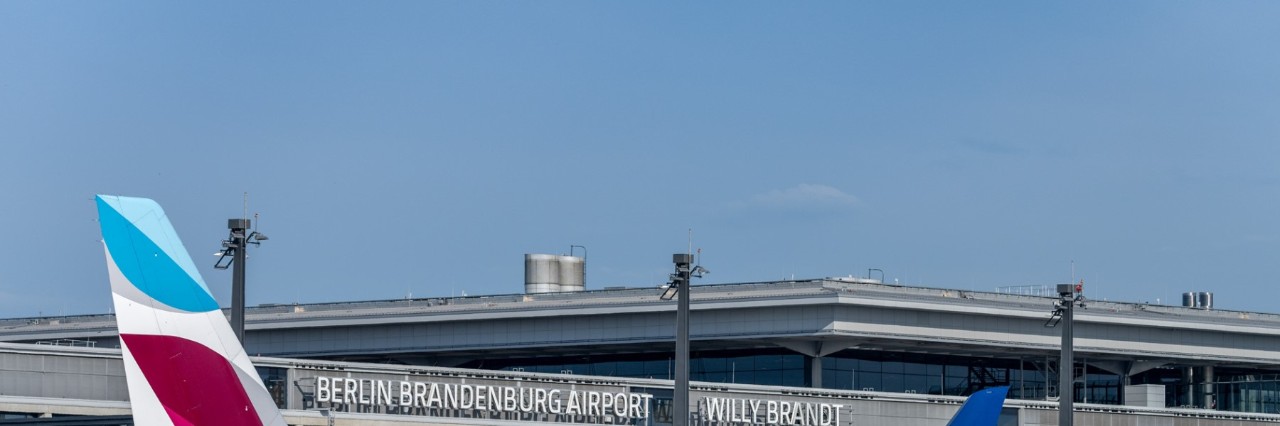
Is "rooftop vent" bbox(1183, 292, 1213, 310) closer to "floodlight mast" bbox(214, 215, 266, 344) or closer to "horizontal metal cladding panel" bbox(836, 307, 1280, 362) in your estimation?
"horizontal metal cladding panel" bbox(836, 307, 1280, 362)

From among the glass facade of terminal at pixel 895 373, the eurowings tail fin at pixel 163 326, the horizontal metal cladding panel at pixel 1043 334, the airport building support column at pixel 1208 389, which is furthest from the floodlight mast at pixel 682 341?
the airport building support column at pixel 1208 389

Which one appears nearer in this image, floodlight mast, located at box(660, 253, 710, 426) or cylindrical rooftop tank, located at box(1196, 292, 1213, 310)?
floodlight mast, located at box(660, 253, 710, 426)

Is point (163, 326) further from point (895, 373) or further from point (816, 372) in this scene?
point (895, 373)

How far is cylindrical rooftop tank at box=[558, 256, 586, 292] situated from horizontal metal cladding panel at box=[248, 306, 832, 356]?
7.05 metres

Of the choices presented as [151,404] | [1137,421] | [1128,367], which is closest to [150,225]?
[151,404]

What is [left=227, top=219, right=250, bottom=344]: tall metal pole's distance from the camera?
52031 millimetres

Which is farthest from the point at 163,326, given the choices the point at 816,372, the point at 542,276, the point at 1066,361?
the point at 542,276

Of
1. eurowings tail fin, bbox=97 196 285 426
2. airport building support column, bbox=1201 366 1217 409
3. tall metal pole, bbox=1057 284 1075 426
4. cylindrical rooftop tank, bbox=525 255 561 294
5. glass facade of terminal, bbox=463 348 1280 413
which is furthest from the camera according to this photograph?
cylindrical rooftop tank, bbox=525 255 561 294

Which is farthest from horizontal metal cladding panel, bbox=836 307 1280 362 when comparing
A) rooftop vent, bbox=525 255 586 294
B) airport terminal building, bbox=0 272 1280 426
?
rooftop vent, bbox=525 255 586 294

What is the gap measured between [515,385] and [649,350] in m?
33.1

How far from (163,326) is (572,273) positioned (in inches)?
3097

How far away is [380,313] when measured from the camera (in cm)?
10294

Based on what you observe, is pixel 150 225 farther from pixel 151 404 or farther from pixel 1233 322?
pixel 1233 322

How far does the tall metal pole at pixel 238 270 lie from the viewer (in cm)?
5203
